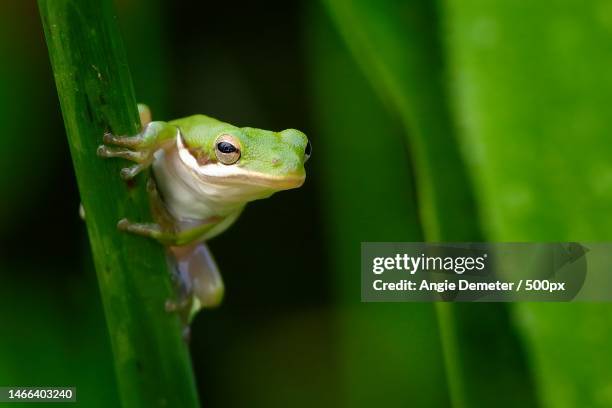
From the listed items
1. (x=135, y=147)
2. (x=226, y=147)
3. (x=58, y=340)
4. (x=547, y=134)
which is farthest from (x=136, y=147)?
(x=58, y=340)

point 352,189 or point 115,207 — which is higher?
point 352,189

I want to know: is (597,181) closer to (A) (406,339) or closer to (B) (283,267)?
(A) (406,339)

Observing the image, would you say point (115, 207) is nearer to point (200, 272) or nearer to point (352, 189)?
point (200, 272)

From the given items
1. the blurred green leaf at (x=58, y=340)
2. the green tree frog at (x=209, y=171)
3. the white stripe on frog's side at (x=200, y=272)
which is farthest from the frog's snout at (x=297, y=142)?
the blurred green leaf at (x=58, y=340)

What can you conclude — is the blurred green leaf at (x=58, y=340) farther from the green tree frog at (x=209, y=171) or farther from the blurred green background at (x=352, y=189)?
the green tree frog at (x=209, y=171)

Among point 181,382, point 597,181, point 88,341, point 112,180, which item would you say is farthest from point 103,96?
point 88,341

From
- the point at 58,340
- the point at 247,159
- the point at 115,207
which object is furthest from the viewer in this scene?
the point at 58,340

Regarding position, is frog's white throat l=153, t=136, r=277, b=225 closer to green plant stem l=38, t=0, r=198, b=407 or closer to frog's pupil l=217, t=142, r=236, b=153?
frog's pupil l=217, t=142, r=236, b=153
